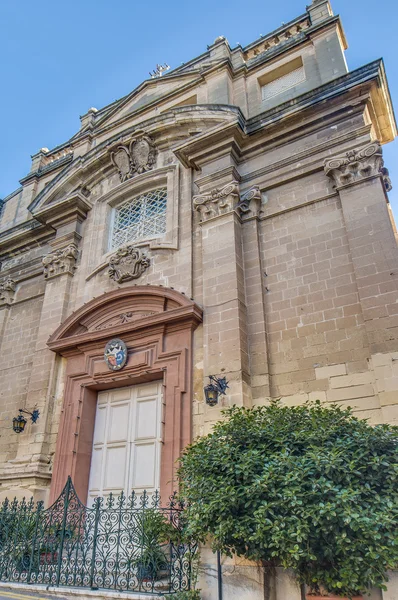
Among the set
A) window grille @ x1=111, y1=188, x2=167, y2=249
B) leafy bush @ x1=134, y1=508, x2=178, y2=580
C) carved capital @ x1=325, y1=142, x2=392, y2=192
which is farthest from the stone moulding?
leafy bush @ x1=134, y1=508, x2=178, y2=580

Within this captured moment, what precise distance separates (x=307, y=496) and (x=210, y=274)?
4789 mm

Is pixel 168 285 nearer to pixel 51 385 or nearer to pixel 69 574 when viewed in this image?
pixel 51 385

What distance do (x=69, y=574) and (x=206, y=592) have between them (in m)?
1.83

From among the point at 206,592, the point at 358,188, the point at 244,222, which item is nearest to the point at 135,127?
the point at 244,222

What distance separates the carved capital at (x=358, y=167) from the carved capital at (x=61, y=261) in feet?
20.7

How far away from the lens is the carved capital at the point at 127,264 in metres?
9.59

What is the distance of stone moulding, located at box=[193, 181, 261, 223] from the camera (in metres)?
8.82

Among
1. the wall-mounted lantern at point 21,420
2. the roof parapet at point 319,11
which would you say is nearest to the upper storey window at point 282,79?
the roof parapet at point 319,11

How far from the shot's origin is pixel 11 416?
1032cm

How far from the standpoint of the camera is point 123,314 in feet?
30.5

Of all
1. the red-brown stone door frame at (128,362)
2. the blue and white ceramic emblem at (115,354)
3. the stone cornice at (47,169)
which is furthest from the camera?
the stone cornice at (47,169)

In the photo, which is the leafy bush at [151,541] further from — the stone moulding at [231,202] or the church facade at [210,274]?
the stone moulding at [231,202]

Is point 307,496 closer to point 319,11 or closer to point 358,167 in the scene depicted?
point 358,167

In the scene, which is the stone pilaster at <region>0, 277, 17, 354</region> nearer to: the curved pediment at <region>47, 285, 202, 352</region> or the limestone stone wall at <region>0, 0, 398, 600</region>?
A: the limestone stone wall at <region>0, 0, 398, 600</region>
